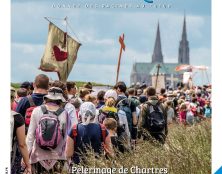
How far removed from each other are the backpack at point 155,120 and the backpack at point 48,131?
363cm

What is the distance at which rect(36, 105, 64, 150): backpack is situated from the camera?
8.82 metres

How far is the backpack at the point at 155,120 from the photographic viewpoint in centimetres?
1234

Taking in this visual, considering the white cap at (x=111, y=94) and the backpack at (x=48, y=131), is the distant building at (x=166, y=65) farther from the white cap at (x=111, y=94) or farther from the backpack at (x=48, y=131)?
the backpack at (x=48, y=131)

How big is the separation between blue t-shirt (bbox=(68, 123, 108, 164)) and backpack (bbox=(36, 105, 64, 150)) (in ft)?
0.53

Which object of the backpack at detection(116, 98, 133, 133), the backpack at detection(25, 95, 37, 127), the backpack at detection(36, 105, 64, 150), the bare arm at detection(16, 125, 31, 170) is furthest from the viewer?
the backpack at detection(116, 98, 133, 133)

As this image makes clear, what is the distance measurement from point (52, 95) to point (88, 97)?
196 centimetres

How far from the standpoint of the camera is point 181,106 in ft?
64.0

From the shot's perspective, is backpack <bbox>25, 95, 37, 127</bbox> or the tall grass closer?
the tall grass

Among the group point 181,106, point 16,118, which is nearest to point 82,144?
point 16,118

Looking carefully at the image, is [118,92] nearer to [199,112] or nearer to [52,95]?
[52,95]

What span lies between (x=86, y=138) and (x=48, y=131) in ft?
1.40

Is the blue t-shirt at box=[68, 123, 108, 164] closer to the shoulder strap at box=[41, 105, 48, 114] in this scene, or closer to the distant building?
the shoulder strap at box=[41, 105, 48, 114]

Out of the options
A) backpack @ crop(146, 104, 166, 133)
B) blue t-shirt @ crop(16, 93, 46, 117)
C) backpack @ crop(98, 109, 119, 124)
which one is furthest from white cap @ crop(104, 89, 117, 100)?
blue t-shirt @ crop(16, 93, 46, 117)
